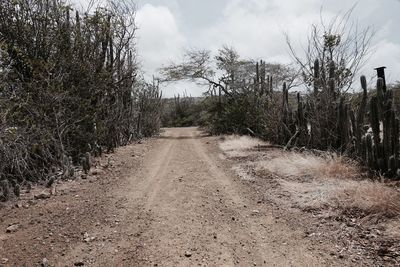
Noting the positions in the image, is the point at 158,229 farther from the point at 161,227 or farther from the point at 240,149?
the point at 240,149

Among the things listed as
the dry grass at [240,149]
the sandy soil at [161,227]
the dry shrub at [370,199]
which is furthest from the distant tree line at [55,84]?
the dry shrub at [370,199]

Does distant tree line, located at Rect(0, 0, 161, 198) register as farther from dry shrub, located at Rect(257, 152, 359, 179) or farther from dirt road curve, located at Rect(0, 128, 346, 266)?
dry shrub, located at Rect(257, 152, 359, 179)

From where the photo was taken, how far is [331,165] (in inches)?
352

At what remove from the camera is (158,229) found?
588 centimetres

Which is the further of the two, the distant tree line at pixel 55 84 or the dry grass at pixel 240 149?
the dry grass at pixel 240 149

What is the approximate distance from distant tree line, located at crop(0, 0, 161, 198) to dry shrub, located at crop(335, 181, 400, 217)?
602 cm

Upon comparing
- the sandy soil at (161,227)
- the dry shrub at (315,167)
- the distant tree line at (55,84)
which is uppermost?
the distant tree line at (55,84)

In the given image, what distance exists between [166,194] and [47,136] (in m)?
3.69

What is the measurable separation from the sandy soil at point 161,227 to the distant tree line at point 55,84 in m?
1.15

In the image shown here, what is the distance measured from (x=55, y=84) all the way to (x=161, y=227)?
6.25 metres

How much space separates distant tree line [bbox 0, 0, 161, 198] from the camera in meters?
9.09

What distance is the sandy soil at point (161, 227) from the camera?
4.97 metres

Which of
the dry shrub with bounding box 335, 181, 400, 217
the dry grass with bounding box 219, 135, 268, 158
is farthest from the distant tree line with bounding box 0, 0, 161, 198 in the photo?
the dry shrub with bounding box 335, 181, 400, 217

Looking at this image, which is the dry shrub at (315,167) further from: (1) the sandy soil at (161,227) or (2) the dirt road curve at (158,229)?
(2) the dirt road curve at (158,229)
